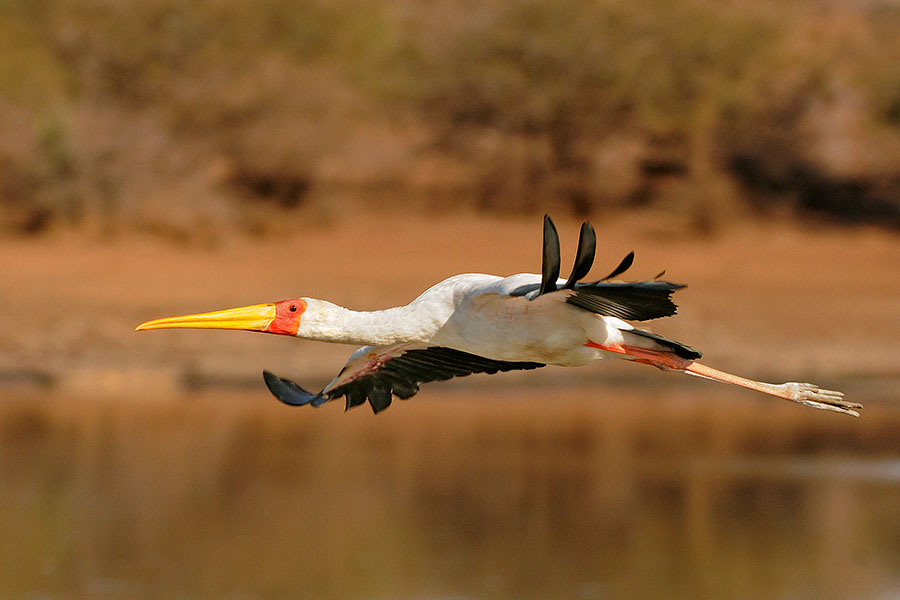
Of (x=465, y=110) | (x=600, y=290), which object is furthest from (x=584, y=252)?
(x=465, y=110)

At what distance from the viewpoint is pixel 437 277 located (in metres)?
26.6

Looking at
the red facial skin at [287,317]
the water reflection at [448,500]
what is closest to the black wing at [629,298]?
the red facial skin at [287,317]

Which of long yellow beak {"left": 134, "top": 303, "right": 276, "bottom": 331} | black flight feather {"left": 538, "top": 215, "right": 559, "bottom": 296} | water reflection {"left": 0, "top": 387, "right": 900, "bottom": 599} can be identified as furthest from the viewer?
water reflection {"left": 0, "top": 387, "right": 900, "bottom": 599}

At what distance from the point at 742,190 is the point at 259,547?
18556mm

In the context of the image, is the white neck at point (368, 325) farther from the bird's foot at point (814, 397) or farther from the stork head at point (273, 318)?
the bird's foot at point (814, 397)

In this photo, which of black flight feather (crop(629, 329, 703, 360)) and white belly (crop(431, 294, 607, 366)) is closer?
white belly (crop(431, 294, 607, 366))

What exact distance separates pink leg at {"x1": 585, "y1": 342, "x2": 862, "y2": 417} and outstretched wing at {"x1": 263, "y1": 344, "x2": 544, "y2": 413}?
1.77 ft

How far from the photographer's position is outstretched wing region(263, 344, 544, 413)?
830 centimetres

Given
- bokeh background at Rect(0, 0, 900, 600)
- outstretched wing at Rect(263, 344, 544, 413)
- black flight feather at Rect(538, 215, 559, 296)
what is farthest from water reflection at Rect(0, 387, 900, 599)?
black flight feather at Rect(538, 215, 559, 296)

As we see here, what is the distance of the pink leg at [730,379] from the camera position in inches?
316

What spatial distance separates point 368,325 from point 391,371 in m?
0.92

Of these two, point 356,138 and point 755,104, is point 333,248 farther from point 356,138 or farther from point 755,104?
point 755,104

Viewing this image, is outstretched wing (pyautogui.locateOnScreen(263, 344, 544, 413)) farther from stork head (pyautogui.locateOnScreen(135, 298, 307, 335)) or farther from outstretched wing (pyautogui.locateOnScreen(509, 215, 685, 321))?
outstretched wing (pyautogui.locateOnScreen(509, 215, 685, 321))

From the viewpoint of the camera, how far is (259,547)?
15.1m
